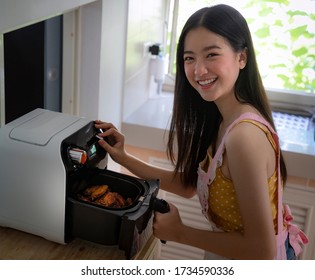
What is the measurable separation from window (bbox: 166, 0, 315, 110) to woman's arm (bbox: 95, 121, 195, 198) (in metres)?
1.04

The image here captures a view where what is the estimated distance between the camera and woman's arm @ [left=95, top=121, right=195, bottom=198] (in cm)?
132

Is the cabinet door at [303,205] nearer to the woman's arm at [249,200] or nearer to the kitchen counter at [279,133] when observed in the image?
the kitchen counter at [279,133]

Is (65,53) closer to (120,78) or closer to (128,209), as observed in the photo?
(120,78)

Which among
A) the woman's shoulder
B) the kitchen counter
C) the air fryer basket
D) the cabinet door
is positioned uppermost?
the woman's shoulder

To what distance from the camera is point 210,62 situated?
112 centimetres

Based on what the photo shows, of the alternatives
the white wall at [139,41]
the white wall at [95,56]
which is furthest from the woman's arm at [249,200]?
the white wall at [139,41]

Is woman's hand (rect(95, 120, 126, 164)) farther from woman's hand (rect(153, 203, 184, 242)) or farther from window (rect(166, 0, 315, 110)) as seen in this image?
window (rect(166, 0, 315, 110))

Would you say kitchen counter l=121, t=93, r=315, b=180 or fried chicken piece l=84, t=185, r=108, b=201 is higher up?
fried chicken piece l=84, t=185, r=108, b=201

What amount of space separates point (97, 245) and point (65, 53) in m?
0.77

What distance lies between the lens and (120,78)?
6.12 feet

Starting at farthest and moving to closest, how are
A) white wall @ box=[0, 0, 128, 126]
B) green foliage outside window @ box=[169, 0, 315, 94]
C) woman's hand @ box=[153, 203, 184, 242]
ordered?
green foliage outside window @ box=[169, 0, 315, 94]
white wall @ box=[0, 0, 128, 126]
woman's hand @ box=[153, 203, 184, 242]

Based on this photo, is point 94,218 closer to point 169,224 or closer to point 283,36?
point 169,224

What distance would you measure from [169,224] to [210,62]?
41 centimetres

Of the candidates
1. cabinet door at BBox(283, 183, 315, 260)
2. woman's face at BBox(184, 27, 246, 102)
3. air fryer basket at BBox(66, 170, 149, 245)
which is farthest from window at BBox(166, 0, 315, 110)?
air fryer basket at BBox(66, 170, 149, 245)
